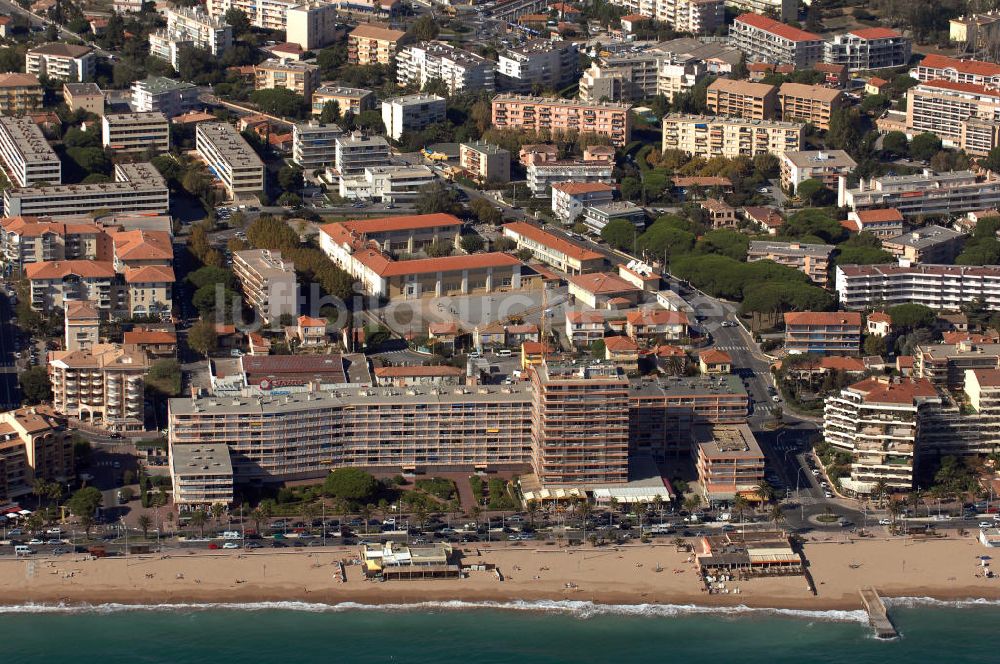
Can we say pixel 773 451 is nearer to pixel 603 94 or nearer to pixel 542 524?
pixel 542 524

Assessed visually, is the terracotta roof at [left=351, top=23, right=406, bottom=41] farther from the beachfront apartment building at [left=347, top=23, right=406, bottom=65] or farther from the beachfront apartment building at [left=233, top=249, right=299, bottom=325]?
the beachfront apartment building at [left=233, top=249, right=299, bottom=325]

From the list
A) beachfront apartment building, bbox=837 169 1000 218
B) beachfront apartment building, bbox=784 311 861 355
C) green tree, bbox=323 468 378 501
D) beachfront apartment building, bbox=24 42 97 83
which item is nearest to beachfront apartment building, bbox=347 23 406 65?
beachfront apartment building, bbox=24 42 97 83

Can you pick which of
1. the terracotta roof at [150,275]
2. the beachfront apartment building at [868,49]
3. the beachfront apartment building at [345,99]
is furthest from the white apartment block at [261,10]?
the terracotta roof at [150,275]

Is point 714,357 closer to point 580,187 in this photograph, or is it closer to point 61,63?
point 580,187

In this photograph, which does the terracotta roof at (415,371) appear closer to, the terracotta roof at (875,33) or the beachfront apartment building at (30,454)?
the beachfront apartment building at (30,454)

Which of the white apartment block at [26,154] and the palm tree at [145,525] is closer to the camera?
the palm tree at [145,525]

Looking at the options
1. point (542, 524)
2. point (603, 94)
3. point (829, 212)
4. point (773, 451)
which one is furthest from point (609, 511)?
point (603, 94)

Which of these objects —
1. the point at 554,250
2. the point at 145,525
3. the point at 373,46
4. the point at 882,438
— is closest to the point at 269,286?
the point at 554,250
